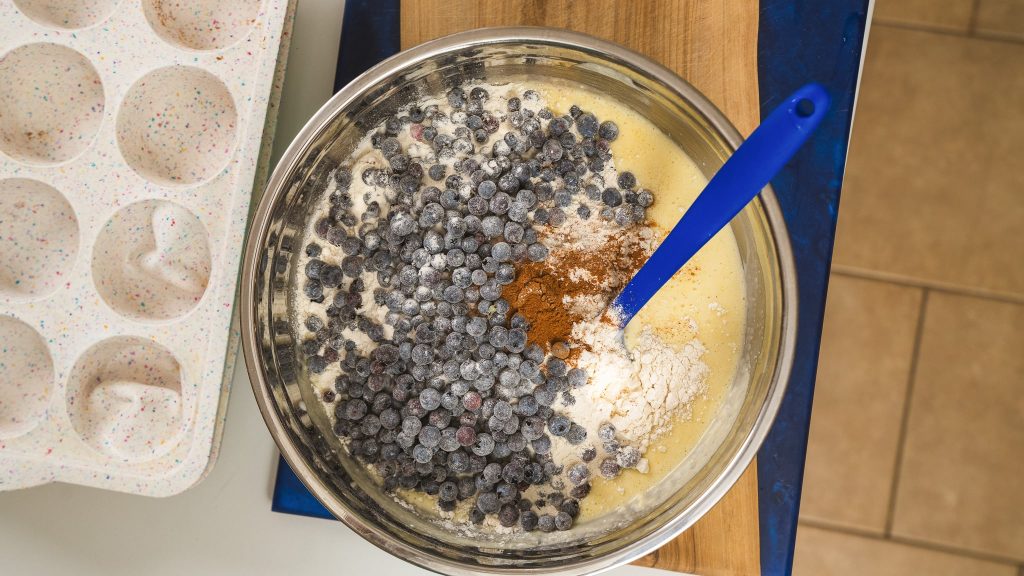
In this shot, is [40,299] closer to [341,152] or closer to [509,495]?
[341,152]

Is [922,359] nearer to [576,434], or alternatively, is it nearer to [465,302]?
[576,434]

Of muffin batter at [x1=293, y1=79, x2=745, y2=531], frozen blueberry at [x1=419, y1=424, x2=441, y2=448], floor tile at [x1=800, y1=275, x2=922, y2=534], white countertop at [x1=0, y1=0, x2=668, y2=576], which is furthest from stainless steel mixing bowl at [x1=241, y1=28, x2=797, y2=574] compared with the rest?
floor tile at [x1=800, y1=275, x2=922, y2=534]

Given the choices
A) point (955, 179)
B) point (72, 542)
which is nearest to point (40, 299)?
point (72, 542)

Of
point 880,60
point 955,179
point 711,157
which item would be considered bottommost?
point 711,157

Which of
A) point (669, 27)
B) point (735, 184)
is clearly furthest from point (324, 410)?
point (669, 27)

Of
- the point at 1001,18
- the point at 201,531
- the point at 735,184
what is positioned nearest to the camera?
the point at 735,184

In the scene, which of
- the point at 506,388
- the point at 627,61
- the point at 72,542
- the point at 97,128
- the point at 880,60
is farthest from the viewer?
the point at 880,60

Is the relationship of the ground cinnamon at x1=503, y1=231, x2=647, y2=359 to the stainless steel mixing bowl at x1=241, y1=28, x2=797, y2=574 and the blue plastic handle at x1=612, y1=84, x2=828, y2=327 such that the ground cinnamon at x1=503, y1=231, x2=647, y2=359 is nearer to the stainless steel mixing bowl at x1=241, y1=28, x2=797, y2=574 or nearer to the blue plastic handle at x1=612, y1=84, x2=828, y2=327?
the blue plastic handle at x1=612, y1=84, x2=828, y2=327
